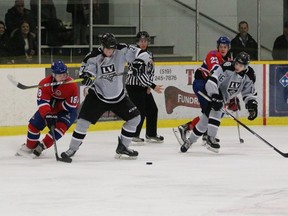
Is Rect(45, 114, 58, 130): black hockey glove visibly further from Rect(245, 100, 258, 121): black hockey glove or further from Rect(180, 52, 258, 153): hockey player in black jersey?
Rect(245, 100, 258, 121): black hockey glove

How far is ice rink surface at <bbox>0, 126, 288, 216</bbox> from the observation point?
17.6 feet

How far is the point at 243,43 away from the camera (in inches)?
464

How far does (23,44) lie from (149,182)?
417 cm

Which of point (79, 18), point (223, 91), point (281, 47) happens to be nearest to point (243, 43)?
point (281, 47)

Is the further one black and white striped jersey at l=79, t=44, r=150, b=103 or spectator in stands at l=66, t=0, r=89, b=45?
spectator in stands at l=66, t=0, r=89, b=45

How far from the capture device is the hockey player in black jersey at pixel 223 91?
7.94m

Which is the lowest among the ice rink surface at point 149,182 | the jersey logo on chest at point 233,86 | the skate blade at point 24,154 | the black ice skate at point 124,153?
the ice rink surface at point 149,182

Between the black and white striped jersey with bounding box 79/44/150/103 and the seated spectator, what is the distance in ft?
8.63

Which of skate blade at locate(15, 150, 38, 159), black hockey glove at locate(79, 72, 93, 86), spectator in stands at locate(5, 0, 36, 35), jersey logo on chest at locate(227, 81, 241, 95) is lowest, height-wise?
skate blade at locate(15, 150, 38, 159)

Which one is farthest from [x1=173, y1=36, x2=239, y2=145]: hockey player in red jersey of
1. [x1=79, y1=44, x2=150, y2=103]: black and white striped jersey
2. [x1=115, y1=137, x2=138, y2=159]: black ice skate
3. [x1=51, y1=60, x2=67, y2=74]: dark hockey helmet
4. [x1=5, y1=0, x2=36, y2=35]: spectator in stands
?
[x1=5, y1=0, x2=36, y2=35]: spectator in stands

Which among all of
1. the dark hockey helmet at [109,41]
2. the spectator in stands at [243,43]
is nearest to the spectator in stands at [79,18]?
the spectator in stands at [243,43]

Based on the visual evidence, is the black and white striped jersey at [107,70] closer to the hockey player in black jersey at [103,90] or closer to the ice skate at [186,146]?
the hockey player in black jersey at [103,90]

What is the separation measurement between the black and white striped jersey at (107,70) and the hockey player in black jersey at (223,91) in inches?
32.0

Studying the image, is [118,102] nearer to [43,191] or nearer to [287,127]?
[43,191]
